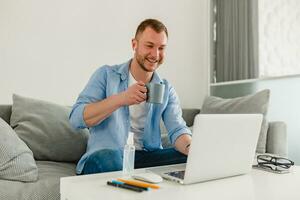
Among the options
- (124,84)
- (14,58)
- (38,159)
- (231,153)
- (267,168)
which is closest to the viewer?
(231,153)

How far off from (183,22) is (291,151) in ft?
4.82

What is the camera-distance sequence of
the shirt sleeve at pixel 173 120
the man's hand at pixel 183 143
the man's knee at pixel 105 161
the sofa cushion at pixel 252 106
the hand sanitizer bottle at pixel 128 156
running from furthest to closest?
1. the sofa cushion at pixel 252 106
2. the shirt sleeve at pixel 173 120
3. the man's hand at pixel 183 143
4. the man's knee at pixel 105 161
5. the hand sanitizer bottle at pixel 128 156

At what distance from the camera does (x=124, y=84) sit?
1.67 meters

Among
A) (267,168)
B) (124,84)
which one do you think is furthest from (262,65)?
(267,168)

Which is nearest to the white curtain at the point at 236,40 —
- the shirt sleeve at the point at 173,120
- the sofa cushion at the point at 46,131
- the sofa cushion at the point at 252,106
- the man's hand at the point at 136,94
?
the sofa cushion at the point at 252,106

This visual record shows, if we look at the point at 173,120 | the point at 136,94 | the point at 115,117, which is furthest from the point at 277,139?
the point at 136,94

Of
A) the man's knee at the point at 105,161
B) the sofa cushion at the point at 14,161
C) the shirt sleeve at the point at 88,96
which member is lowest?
the sofa cushion at the point at 14,161

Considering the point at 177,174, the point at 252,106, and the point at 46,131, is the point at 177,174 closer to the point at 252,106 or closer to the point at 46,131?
the point at 46,131

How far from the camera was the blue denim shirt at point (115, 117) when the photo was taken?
150cm

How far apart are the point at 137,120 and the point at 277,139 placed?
0.95m

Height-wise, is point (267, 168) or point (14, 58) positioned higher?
point (14, 58)

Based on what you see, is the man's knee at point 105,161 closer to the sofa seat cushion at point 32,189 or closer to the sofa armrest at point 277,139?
the sofa seat cushion at point 32,189

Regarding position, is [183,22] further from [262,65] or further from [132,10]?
[262,65]

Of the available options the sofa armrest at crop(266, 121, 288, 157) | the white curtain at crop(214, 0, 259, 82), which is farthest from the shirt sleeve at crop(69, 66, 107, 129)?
the white curtain at crop(214, 0, 259, 82)
